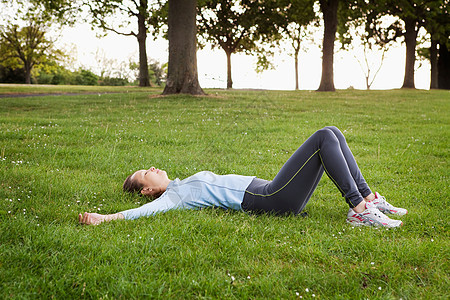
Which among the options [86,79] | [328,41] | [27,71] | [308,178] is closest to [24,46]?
[27,71]

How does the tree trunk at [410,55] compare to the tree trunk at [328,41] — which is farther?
the tree trunk at [410,55]

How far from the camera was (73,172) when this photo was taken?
5.80 metres

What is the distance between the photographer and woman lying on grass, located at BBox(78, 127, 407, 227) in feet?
13.1

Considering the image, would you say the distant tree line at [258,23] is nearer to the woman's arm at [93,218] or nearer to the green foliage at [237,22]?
the green foliage at [237,22]

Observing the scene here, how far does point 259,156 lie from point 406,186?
2763 mm

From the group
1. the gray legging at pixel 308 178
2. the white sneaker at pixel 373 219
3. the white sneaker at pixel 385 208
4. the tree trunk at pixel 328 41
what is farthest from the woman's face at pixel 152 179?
the tree trunk at pixel 328 41

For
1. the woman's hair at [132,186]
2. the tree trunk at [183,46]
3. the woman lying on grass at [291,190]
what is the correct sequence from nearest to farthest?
the woman lying on grass at [291,190] → the woman's hair at [132,186] → the tree trunk at [183,46]

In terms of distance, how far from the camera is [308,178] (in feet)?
13.4

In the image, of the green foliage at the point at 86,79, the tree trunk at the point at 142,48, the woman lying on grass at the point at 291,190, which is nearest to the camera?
the woman lying on grass at the point at 291,190

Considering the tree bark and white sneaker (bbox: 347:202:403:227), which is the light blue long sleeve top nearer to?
white sneaker (bbox: 347:202:403:227)

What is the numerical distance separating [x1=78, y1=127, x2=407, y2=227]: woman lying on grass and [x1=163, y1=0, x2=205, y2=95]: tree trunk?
14123 mm

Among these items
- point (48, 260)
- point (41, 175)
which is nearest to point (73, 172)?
point (41, 175)

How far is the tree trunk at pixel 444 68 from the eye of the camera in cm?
3734

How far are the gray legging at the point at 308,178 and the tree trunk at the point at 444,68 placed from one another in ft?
133
